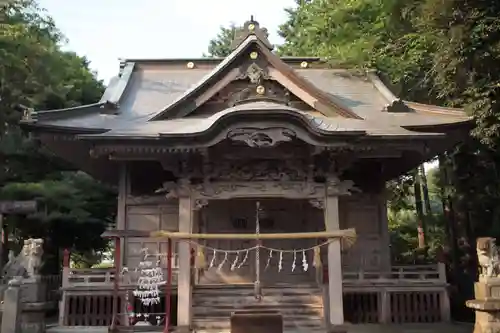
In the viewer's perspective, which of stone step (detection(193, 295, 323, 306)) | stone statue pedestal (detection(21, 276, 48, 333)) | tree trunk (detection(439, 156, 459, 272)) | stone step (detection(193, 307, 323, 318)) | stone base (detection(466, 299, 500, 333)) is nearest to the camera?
stone base (detection(466, 299, 500, 333))

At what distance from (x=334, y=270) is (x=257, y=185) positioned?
2887mm

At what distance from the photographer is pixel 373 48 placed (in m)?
18.3

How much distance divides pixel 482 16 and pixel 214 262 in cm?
980

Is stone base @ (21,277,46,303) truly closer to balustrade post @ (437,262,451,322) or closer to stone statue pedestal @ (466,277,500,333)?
stone statue pedestal @ (466,277,500,333)

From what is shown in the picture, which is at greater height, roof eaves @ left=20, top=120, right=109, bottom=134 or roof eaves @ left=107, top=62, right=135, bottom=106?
roof eaves @ left=107, top=62, right=135, bottom=106

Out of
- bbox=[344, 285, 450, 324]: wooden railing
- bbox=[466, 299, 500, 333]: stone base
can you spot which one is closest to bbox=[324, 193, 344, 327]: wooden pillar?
bbox=[344, 285, 450, 324]: wooden railing

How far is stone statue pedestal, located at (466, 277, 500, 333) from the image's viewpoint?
1105 centimetres

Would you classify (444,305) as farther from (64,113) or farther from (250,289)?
(64,113)

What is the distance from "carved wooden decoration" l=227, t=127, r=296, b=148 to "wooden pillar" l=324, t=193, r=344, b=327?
2049 mm

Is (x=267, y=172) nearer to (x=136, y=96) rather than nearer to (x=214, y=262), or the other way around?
(x=214, y=262)

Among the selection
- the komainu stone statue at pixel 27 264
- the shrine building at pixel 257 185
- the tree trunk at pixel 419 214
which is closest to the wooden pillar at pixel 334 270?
the shrine building at pixel 257 185

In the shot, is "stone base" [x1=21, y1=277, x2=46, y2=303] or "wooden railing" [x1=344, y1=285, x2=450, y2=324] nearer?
"stone base" [x1=21, y1=277, x2=46, y2=303]

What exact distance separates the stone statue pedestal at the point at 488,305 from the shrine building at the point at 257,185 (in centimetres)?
289

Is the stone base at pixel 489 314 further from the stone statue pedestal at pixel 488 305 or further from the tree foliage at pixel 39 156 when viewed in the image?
the tree foliage at pixel 39 156
